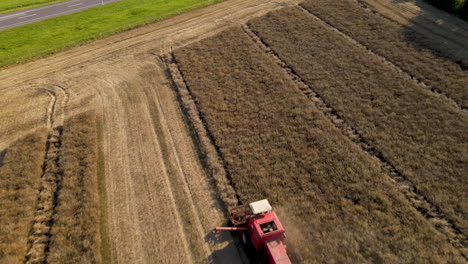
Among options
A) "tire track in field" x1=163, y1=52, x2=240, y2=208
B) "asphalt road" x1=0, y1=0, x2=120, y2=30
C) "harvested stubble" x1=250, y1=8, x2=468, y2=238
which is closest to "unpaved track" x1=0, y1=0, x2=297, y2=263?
"tire track in field" x1=163, y1=52, x2=240, y2=208

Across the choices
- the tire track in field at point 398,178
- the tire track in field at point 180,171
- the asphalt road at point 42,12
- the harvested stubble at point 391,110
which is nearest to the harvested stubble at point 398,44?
Result: the harvested stubble at point 391,110

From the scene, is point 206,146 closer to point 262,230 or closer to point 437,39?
point 262,230

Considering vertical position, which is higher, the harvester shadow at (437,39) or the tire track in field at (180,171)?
the harvester shadow at (437,39)

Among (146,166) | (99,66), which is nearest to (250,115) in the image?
(146,166)

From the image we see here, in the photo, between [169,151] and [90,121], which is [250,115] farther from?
[90,121]

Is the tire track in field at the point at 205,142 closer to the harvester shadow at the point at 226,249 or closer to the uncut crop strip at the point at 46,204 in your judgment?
the harvester shadow at the point at 226,249

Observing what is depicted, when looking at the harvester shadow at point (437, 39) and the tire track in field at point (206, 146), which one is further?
the harvester shadow at point (437, 39)
